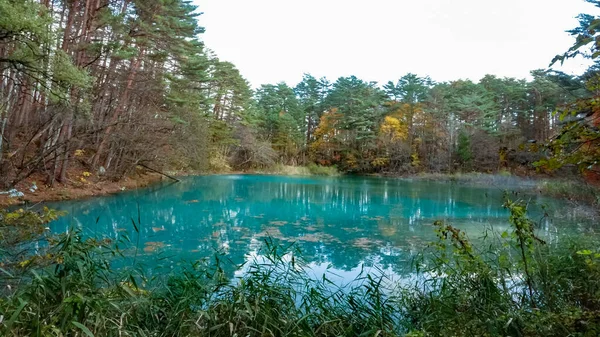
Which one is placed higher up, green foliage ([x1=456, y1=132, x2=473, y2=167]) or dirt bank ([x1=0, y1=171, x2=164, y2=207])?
green foliage ([x1=456, y1=132, x2=473, y2=167])

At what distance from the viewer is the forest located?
522cm

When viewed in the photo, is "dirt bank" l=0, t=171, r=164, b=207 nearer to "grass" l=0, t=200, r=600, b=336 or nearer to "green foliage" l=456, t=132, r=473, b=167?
"grass" l=0, t=200, r=600, b=336

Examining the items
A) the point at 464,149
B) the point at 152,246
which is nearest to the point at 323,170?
the point at 464,149

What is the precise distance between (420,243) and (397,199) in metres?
8.14

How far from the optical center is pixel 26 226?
3016 millimetres

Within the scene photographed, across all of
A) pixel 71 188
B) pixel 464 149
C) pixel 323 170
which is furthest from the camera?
pixel 323 170

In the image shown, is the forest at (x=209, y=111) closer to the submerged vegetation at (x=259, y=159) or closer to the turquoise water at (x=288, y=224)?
the submerged vegetation at (x=259, y=159)

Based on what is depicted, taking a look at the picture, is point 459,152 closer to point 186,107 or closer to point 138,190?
point 186,107

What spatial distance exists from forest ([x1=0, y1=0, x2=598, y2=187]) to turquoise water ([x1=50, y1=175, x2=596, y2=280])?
225 centimetres

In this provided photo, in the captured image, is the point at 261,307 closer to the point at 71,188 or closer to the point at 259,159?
the point at 71,188

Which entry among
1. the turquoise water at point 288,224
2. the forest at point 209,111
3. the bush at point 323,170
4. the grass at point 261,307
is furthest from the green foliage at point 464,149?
the grass at point 261,307

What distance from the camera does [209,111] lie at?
2844 centimetres

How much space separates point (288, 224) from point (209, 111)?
71.7 ft

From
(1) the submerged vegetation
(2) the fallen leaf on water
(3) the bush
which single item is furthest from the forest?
(2) the fallen leaf on water
